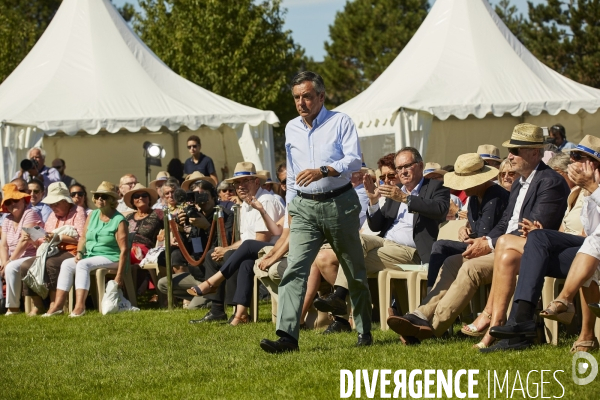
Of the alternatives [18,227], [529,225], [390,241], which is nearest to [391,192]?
[390,241]

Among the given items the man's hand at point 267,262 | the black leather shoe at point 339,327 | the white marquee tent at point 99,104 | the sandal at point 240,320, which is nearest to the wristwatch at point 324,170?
the man's hand at point 267,262

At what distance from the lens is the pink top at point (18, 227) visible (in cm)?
1141

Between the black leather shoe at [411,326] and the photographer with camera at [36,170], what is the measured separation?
29.2ft

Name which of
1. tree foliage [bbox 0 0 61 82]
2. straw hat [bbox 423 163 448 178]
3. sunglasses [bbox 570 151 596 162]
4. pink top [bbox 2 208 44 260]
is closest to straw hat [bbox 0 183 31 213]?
pink top [bbox 2 208 44 260]

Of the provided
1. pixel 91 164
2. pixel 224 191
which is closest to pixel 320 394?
pixel 224 191

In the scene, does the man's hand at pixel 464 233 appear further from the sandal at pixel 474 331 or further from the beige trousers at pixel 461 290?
the sandal at pixel 474 331

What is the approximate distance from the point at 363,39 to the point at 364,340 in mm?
34487

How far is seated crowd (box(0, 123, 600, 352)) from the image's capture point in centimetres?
598

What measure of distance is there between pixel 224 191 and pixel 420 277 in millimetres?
3626

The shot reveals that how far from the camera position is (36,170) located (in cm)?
1454

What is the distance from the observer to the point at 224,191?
10617 mm

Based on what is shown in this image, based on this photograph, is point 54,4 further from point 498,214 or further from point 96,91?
point 498,214

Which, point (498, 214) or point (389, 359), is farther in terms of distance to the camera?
point (498, 214)

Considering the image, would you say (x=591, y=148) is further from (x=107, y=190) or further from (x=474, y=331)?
(x=107, y=190)
